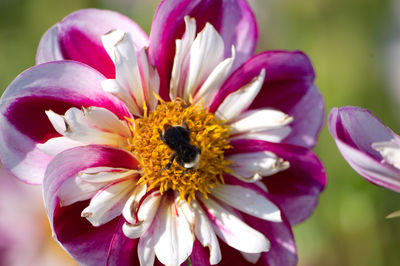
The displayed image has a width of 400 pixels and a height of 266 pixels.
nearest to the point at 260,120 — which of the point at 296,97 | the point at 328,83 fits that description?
the point at 296,97

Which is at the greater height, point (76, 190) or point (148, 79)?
point (148, 79)

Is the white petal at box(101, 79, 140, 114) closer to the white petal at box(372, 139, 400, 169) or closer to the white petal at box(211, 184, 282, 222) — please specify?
the white petal at box(211, 184, 282, 222)

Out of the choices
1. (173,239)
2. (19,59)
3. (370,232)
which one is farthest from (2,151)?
(370,232)

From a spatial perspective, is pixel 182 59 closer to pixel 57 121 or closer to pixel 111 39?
pixel 111 39

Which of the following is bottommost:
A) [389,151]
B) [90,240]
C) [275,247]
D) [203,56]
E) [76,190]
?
[275,247]

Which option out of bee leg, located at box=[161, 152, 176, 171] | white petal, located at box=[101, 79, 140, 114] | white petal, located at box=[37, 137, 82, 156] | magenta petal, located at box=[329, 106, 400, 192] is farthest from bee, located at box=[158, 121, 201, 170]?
magenta petal, located at box=[329, 106, 400, 192]

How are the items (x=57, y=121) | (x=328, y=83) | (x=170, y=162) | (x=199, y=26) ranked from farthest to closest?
(x=328, y=83) → (x=199, y=26) → (x=170, y=162) → (x=57, y=121)
